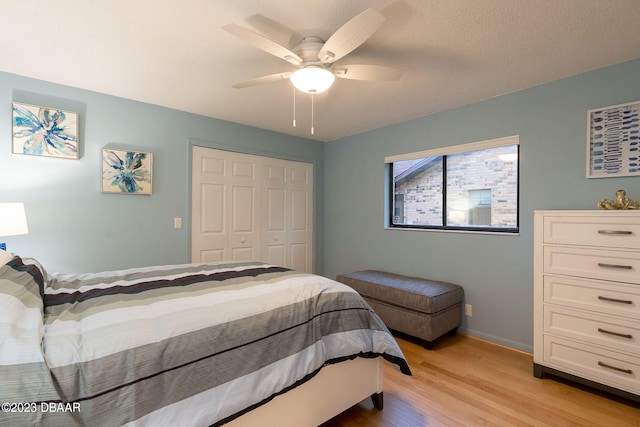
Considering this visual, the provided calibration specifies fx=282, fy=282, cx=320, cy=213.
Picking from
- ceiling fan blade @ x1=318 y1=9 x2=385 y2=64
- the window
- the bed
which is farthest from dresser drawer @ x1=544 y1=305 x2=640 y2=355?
ceiling fan blade @ x1=318 y1=9 x2=385 y2=64

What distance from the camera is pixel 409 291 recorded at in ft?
8.80

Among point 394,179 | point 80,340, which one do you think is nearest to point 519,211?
point 394,179

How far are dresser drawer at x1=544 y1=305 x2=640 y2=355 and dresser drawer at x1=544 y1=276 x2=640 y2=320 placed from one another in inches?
1.8

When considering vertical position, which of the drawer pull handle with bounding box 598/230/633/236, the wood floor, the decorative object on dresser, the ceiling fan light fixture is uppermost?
the ceiling fan light fixture

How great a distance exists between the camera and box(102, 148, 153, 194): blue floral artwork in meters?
2.68

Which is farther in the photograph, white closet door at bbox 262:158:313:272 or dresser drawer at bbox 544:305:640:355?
white closet door at bbox 262:158:313:272

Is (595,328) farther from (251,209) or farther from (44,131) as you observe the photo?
(44,131)

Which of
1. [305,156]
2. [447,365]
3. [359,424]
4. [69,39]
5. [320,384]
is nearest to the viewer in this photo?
[320,384]

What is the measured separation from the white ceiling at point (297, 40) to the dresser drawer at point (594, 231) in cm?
116

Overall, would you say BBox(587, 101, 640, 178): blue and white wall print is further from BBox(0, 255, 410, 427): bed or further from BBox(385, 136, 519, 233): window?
BBox(0, 255, 410, 427): bed

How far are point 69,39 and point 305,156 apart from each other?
2810mm

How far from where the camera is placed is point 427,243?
3.21 metres

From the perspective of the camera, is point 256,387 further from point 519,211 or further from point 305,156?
point 305,156

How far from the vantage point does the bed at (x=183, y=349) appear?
0.82m
